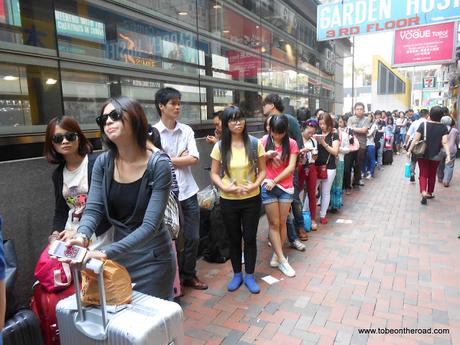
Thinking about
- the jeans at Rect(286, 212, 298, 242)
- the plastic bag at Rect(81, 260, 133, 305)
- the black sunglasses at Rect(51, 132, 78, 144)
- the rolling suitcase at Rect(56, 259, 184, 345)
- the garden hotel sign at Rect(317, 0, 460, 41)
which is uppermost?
the garden hotel sign at Rect(317, 0, 460, 41)

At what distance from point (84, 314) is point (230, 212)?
6.12ft

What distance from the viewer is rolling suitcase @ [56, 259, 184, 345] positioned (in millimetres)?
1363

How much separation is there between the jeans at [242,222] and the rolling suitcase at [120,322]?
67.3 inches

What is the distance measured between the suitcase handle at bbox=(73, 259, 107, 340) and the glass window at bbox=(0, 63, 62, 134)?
1.71 meters

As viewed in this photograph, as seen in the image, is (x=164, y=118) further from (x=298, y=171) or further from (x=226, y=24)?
(x=226, y=24)

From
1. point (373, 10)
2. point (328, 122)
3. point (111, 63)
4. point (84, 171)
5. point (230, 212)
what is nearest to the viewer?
point (84, 171)

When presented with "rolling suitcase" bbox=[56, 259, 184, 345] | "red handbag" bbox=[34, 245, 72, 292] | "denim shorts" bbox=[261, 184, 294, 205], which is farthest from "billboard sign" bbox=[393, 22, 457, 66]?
"rolling suitcase" bbox=[56, 259, 184, 345]

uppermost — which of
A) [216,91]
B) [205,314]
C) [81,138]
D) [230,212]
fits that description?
[216,91]

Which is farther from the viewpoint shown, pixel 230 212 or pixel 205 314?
pixel 230 212

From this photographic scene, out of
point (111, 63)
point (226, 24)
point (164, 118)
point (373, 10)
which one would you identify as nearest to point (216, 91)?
point (226, 24)

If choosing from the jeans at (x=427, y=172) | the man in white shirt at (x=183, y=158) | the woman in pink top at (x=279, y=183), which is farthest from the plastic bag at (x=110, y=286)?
the jeans at (x=427, y=172)

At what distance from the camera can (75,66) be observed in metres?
3.17

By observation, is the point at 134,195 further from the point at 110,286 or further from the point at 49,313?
the point at 49,313

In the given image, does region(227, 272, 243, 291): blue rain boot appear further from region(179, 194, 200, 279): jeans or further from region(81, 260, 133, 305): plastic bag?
region(81, 260, 133, 305): plastic bag
